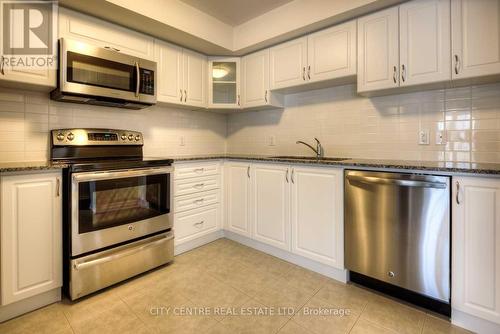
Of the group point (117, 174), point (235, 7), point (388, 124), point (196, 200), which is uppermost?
point (235, 7)

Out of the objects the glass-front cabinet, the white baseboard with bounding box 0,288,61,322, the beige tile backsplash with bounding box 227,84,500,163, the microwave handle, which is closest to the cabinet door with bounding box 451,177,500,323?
the beige tile backsplash with bounding box 227,84,500,163

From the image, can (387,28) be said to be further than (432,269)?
Yes

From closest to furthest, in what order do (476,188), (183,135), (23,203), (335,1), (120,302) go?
(476,188)
(23,203)
(120,302)
(335,1)
(183,135)

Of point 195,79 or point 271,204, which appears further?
point 195,79

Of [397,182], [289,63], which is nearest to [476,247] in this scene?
[397,182]

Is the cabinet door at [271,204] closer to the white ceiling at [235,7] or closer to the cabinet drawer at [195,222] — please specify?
the cabinet drawer at [195,222]

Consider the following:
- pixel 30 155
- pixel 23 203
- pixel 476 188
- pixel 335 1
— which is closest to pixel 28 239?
pixel 23 203

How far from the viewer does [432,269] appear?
1.58 m

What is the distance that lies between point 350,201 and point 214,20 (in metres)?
2.29

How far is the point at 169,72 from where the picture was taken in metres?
2.62

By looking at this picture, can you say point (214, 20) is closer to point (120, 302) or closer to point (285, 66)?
point (285, 66)

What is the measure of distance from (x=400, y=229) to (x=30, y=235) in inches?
93.9

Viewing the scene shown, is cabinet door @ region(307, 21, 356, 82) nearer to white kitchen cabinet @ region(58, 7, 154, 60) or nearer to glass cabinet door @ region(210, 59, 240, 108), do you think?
glass cabinet door @ region(210, 59, 240, 108)

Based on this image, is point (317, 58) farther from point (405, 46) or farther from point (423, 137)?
point (423, 137)
